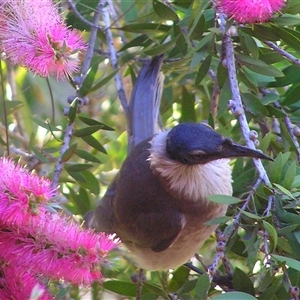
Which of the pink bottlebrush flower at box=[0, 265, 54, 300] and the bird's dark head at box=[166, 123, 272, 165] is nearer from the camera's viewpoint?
the pink bottlebrush flower at box=[0, 265, 54, 300]

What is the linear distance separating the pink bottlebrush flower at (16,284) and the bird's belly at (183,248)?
1010 millimetres

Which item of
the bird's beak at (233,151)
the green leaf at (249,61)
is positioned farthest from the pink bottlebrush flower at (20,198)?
the green leaf at (249,61)

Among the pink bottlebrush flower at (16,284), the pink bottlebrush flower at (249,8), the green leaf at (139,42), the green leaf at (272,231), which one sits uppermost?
the pink bottlebrush flower at (249,8)

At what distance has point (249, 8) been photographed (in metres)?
1.66

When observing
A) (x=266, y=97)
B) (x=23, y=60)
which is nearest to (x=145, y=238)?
(x=266, y=97)

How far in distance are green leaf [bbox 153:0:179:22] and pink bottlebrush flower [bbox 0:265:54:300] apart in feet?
3.45

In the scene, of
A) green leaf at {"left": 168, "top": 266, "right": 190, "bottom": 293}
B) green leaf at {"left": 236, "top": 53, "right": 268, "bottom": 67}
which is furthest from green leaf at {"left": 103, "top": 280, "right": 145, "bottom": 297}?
green leaf at {"left": 236, "top": 53, "right": 268, "bottom": 67}

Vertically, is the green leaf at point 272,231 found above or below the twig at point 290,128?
below

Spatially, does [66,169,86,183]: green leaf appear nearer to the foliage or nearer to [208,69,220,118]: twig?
the foliage

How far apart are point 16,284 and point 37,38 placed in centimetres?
57

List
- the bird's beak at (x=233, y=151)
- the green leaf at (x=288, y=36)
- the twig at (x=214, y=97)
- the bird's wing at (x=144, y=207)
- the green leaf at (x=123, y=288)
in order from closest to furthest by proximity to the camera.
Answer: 1. the bird's beak at (x=233, y=151)
2. the green leaf at (x=288, y=36)
3. the green leaf at (x=123, y=288)
4. the twig at (x=214, y=97)
5. the bird's wing at (x=144, y=207)

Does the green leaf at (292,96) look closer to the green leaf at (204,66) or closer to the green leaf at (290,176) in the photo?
the green leaf at (204,66)

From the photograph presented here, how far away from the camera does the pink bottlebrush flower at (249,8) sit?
1647mm

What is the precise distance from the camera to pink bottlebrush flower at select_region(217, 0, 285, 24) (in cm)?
165
